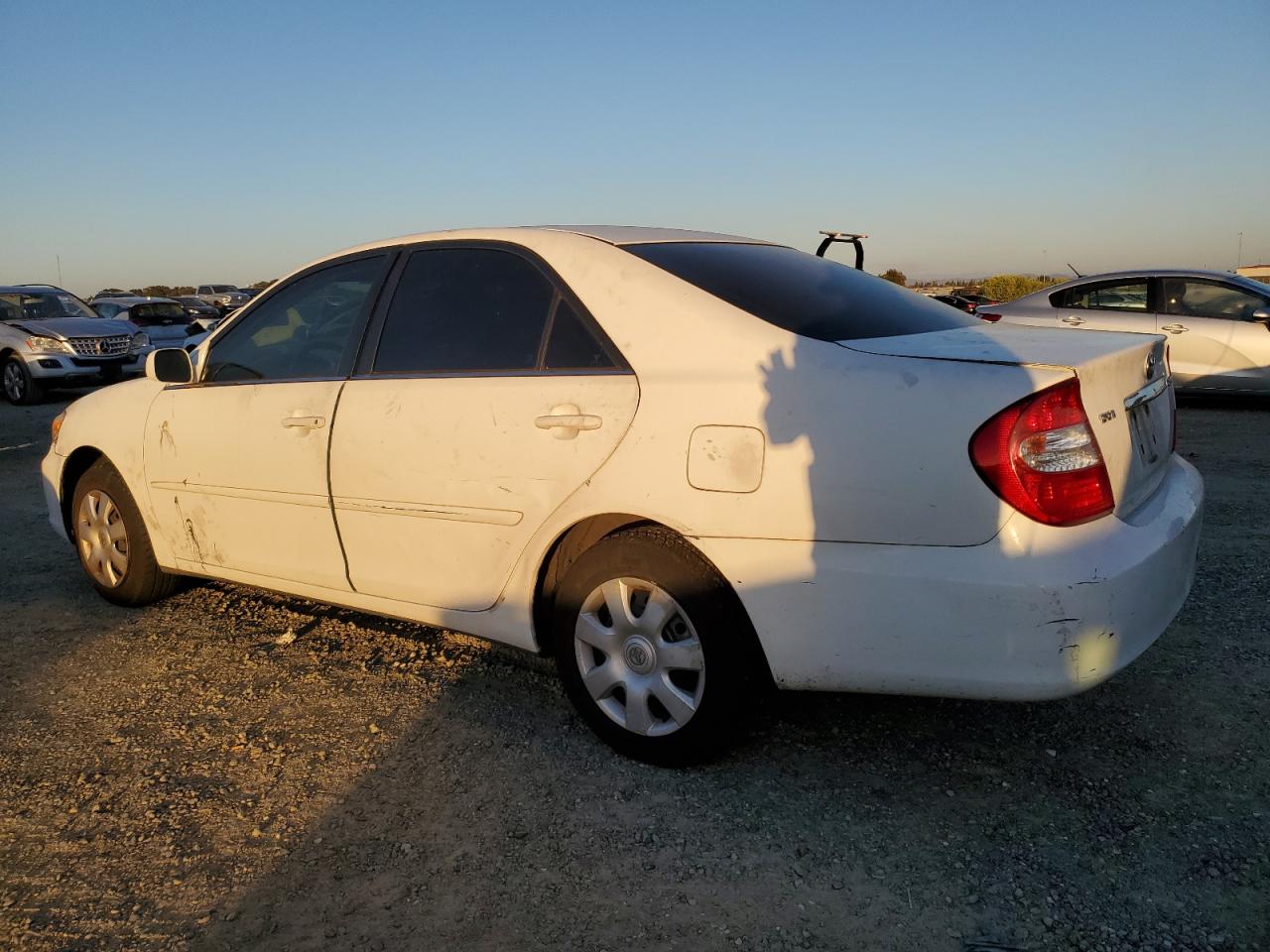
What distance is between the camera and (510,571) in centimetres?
314

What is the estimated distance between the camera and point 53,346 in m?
14.5

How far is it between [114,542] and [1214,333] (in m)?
9.72

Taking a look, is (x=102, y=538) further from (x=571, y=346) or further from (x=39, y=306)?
(x=39, y=306)

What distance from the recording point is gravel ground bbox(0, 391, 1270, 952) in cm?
230

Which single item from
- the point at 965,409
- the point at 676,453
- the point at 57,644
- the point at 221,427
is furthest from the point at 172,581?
the point at 965,409

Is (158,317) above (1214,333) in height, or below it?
above

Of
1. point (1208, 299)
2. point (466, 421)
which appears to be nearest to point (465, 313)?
point (466, 421)

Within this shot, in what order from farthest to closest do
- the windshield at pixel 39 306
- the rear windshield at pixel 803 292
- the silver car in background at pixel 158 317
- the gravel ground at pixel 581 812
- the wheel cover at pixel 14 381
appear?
the silver car in background at pixel 158 317
the windshield at pixel 39 306
the wheel cover at pixel 14 381
the rear windshield at pixel 803 292
the gravel ground at pixel 581 812

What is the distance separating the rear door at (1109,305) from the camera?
10102mm

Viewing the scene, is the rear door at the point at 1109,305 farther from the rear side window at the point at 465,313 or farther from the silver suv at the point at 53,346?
the silver suv at the point at 53,346

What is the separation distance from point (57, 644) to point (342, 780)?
6.46 ft

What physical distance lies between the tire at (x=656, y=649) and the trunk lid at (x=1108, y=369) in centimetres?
78

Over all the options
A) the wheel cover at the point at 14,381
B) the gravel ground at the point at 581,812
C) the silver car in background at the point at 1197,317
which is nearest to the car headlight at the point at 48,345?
the wheel cover at the point at 14,381

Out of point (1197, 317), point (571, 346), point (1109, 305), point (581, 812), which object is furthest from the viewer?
point (1109, 305)
